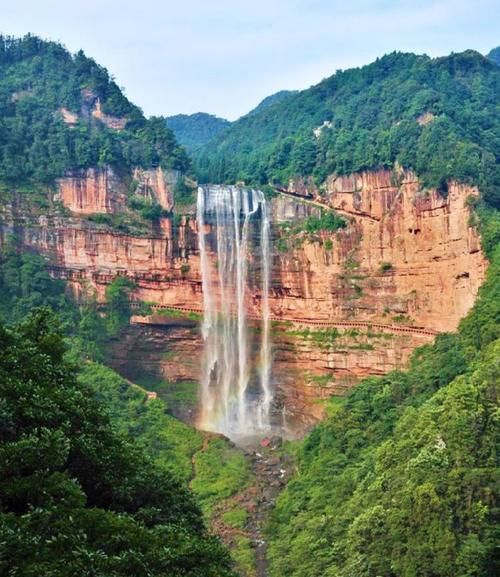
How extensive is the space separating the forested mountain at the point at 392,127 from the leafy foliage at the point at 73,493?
1986 cm

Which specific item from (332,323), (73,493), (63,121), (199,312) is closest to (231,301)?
(199,312)

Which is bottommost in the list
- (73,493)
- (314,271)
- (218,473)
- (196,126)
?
(218,473)

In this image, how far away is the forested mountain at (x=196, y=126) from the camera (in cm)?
6856

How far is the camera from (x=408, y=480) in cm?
1656

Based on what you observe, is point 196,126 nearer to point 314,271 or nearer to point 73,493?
point 314,271

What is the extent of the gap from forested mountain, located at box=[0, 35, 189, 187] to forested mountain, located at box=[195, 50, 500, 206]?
482cm

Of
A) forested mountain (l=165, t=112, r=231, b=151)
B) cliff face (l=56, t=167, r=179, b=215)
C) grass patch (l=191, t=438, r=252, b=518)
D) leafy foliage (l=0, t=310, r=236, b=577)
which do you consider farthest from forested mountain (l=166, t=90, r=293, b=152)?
leafy foliage (l=0, t=310, r=236, b=577)

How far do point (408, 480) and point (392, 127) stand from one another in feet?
66.5

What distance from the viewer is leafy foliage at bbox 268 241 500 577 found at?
49.1 ft

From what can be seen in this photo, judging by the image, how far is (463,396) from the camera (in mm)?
18188

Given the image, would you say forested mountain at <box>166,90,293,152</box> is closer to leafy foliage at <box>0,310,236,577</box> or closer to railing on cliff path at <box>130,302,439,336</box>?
railing on cliff path at <box>130,302,439,336</box>

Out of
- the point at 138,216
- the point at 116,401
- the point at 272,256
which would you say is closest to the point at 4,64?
the point at 138,216

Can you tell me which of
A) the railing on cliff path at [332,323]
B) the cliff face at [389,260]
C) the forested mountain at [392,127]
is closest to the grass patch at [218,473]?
the railing on cliff path at [332,323]

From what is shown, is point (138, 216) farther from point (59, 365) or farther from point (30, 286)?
point (59, 365)
